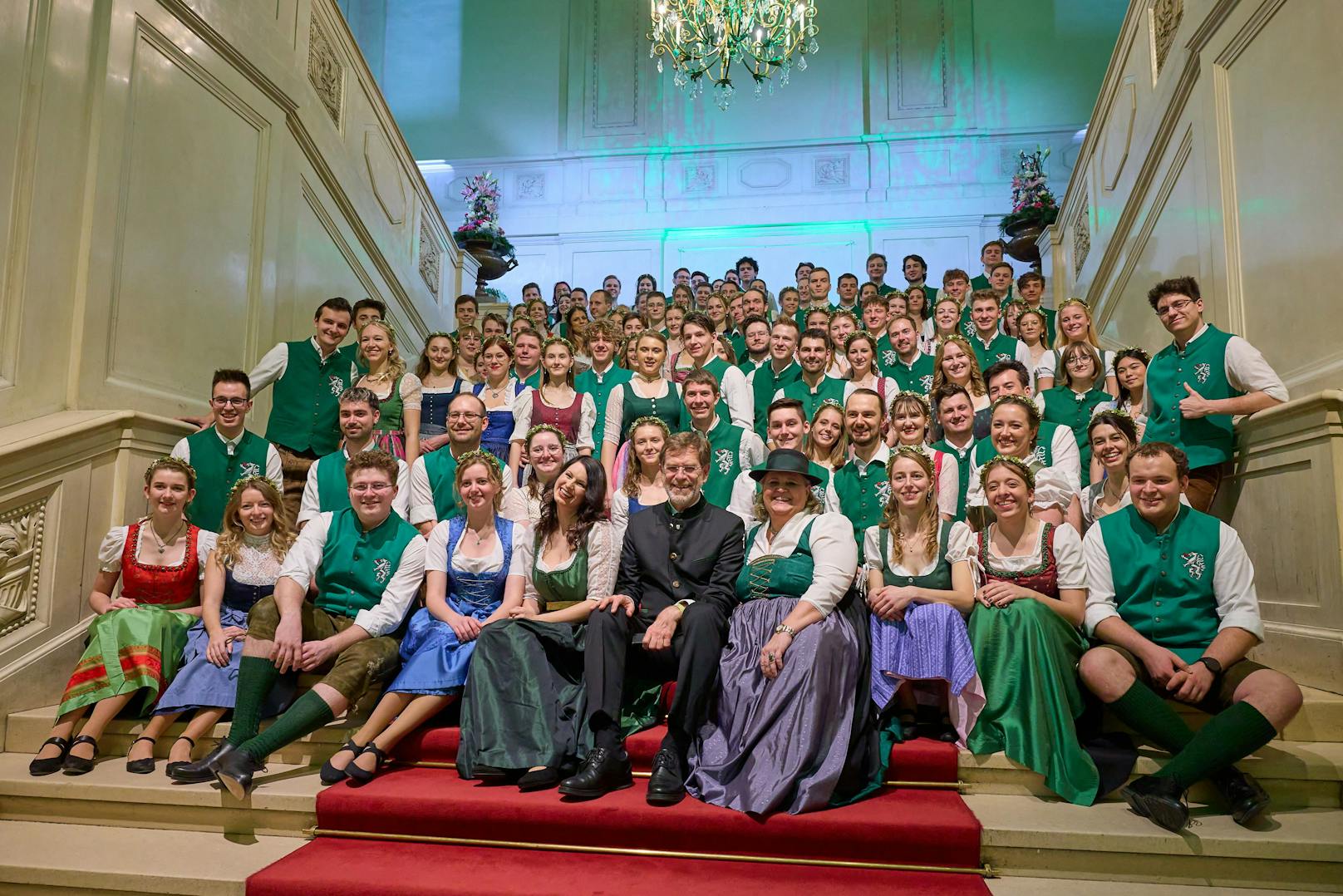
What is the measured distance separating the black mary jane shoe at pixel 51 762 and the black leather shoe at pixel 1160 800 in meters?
3.28

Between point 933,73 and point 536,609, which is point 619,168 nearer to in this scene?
point 933,73

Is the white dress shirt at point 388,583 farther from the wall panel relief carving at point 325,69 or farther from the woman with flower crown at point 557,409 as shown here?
the wall panel relief carving at point 325,69

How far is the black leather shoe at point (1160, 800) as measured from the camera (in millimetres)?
2473

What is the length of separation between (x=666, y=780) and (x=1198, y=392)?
8.57 feet

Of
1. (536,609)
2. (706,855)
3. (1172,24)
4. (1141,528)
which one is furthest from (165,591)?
(1172,24)

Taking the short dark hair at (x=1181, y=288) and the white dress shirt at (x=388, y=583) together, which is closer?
the white dress shirt at (x=388, y=583)

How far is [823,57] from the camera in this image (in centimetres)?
1135

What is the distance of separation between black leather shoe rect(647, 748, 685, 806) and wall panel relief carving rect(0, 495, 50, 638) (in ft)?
7.86

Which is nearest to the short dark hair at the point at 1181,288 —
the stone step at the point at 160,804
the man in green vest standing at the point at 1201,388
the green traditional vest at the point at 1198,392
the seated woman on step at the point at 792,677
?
the man in green vest standing at the point at 1201,388

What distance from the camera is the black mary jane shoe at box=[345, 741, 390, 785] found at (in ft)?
9.45

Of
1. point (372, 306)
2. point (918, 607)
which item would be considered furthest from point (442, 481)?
point (918, 607)

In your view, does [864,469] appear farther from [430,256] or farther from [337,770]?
[430,256]

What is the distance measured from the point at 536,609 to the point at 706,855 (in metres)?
1.16

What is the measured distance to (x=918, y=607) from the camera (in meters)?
3.10
